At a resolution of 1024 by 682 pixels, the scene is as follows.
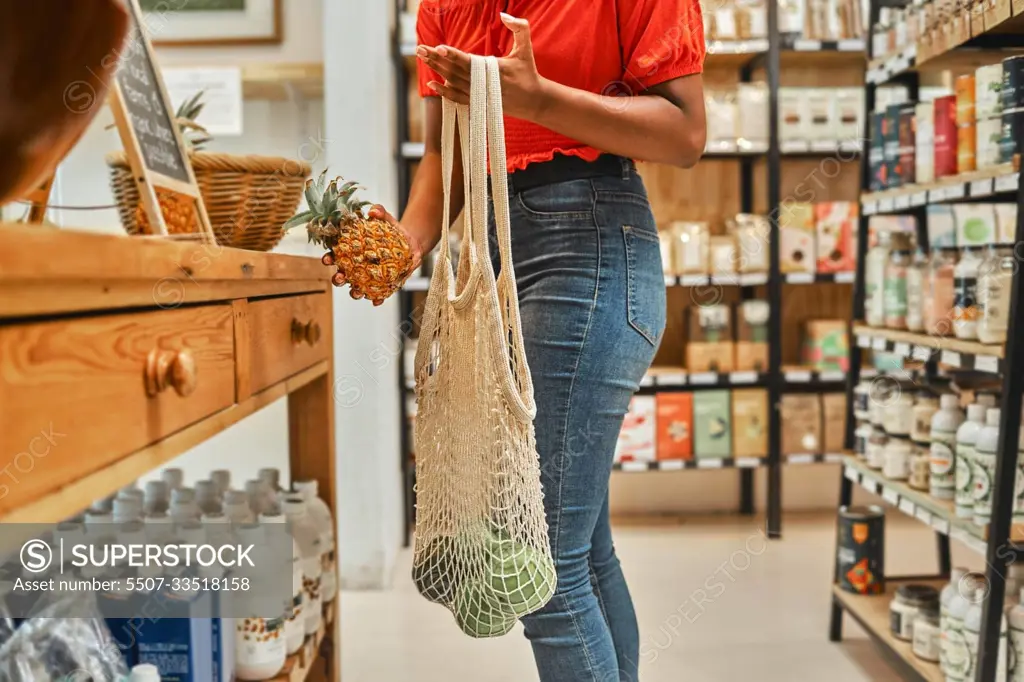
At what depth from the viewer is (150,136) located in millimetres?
1267

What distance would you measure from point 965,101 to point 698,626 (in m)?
1.65

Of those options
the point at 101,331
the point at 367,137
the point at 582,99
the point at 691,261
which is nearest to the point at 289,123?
the point at 367,137

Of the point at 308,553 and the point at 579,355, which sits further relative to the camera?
the point at 308,553

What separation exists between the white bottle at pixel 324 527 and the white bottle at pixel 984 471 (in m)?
1.40

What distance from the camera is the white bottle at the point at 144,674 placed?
3.57 feet

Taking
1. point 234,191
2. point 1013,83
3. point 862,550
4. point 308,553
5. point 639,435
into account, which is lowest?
point 862,550

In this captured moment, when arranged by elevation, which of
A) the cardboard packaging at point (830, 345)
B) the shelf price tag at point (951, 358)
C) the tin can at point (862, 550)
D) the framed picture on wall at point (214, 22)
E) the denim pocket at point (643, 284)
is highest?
the framed picture on wall at point (214, 22)

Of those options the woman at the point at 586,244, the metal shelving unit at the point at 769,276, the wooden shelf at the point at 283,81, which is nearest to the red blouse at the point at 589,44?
the woman at the point at 586,244

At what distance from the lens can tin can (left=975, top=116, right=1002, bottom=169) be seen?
1916 millimetres

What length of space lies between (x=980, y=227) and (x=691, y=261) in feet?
3.61

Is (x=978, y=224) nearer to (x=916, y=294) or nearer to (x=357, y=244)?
(x=916, y=294)

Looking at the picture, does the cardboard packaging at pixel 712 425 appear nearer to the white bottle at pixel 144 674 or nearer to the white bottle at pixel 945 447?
the white bottle at pixel 945 447

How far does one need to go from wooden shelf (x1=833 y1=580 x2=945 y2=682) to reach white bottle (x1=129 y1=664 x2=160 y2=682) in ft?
5.78

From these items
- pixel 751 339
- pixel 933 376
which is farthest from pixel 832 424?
pixel 933 376
